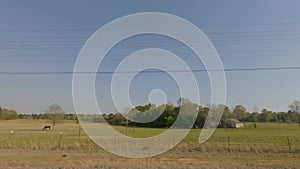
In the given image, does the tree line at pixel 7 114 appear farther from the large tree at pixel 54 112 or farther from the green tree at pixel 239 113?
the green tree at pixel 239 113

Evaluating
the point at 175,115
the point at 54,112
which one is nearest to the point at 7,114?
the point at 54,112

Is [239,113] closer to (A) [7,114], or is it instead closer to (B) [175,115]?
(B) [175,115]

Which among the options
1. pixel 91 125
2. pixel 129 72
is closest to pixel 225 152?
pixel 129 72

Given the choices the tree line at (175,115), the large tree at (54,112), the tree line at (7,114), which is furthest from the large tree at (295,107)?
the tree line at (7,114)

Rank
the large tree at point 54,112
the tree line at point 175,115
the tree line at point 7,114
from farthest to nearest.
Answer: the tree line at point 7,114, the large tree at point 54,112, the tree line at point 175,115

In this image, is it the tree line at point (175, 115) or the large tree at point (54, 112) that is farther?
the large tree at point (54, 112)

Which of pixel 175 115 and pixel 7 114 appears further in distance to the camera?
pixel 7 114

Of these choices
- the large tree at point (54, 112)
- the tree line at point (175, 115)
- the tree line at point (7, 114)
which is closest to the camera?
the tree line at point (175, 115)

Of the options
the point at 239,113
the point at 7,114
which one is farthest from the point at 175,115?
the point at 7,114

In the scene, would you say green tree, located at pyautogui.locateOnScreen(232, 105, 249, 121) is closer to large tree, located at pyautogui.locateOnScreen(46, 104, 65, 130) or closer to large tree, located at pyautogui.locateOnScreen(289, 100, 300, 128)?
large tree, located at pyautogui.locateOnScreen(289, 100, 300, 128)

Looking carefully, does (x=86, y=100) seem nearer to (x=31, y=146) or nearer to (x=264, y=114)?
(x=31, y=146)

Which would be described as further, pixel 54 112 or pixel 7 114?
pixel 7 114

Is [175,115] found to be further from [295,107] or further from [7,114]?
[7,114]

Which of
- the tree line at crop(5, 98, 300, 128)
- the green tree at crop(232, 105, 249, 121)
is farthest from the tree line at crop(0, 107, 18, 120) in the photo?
the green tree at crop(232, 105, 249, 121)
